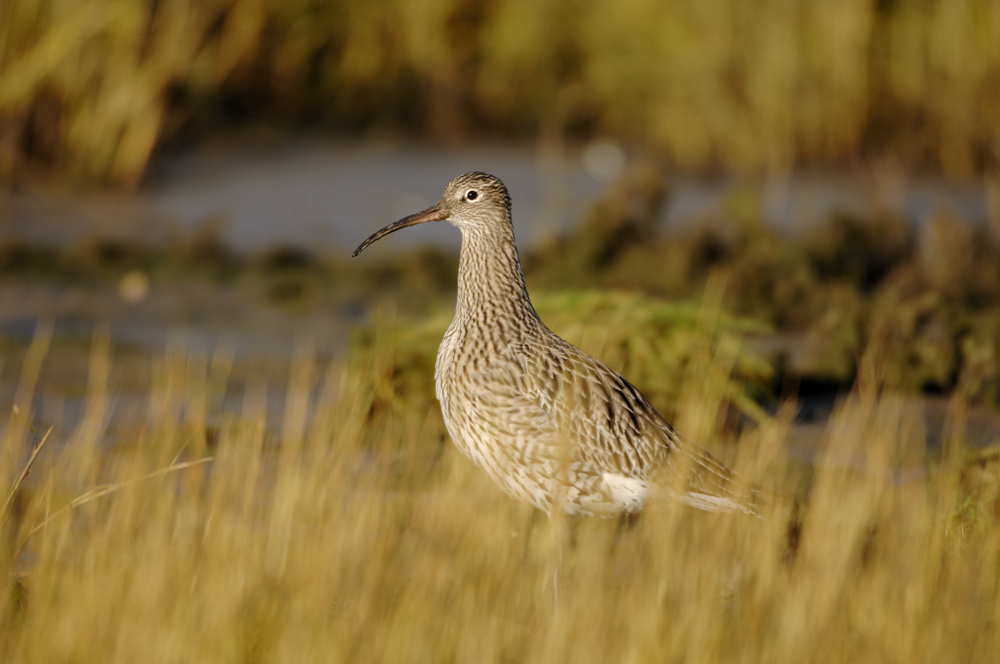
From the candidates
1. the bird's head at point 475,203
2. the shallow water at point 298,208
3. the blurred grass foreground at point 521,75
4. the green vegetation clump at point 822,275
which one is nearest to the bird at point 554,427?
the bird's head at point 475,203

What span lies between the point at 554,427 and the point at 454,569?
31.3 inches

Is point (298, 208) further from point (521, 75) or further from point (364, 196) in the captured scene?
point (521, 75)

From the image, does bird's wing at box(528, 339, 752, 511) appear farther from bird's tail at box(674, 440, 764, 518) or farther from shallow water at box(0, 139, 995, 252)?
shallow water at box(0, 139, 995, 252)

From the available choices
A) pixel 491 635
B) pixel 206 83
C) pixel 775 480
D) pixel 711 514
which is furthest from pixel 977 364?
pixel 206 83

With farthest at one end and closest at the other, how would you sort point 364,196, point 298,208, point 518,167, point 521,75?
point 521,75 → point 518,167 → point 364,196 → point 298,208

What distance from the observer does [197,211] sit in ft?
32.3

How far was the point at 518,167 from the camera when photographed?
1100cm

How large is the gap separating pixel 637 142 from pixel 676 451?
7596 mm

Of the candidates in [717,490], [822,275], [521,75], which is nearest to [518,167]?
→ [521,75]

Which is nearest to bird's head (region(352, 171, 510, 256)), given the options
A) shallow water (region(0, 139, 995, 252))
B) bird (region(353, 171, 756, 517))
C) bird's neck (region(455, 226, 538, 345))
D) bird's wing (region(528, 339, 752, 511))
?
bird's neck (region(455, 226, 538, 345))

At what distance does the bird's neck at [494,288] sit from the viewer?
483cm

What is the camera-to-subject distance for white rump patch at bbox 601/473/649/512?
4.54 m

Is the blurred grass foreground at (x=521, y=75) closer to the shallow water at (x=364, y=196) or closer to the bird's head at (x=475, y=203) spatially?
the shallow water at (x=364, y=196)

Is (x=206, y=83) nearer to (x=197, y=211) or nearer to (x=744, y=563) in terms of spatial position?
(x=197, y=211)
